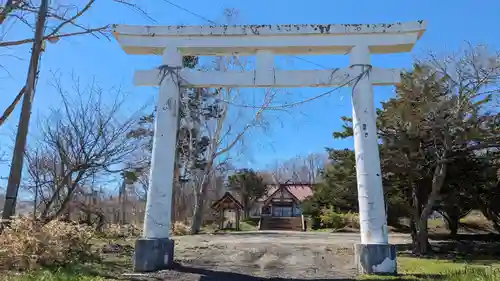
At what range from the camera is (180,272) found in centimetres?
830

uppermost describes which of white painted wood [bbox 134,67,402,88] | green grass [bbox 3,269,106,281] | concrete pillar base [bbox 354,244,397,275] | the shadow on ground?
white painted wood [bbox 134,67,402,88]

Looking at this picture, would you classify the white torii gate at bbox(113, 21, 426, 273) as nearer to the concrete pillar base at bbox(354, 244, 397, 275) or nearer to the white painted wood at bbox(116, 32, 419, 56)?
the white painted wood at bbox(116, 32, 419, 56)

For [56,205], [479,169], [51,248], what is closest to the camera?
[51,248]

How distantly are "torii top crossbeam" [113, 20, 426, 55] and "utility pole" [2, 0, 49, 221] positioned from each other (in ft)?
5.03

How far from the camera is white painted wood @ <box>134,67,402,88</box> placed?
30.8 ft

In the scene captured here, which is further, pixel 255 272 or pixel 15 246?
pixel 255 272

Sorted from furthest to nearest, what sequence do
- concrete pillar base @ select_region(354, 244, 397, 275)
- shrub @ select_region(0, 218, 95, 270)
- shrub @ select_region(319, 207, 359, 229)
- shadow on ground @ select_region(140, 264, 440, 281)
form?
1. shrub @ select_region(319, 207, 359, 229)
2. concrete pillar base @ select_region(354, 244, 397, 275)
3. shadow on ground @ select_region(140, 264, 440, 281)
4. shrub @ select_region(0, 218, 95, 270)

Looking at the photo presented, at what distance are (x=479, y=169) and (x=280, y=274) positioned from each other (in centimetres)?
1061

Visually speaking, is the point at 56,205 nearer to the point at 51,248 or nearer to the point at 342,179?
the point at 51,248

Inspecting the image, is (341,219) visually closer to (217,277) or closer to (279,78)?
(279,78)

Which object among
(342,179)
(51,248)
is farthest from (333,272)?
(342,179)

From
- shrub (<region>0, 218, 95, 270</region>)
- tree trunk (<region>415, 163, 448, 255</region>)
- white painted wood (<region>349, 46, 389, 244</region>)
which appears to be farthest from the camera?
tree trunk (<region>415, 163, 448, 255</region>)

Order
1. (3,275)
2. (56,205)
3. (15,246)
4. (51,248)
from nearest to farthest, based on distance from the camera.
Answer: (3,275) < (15,246) < (51,248) < (56,205)

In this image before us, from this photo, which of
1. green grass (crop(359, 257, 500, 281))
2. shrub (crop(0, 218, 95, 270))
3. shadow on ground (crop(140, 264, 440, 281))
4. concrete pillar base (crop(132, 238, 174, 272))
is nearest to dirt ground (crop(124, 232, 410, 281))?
shadow on ground (crop(140, 264, 440, 281))
